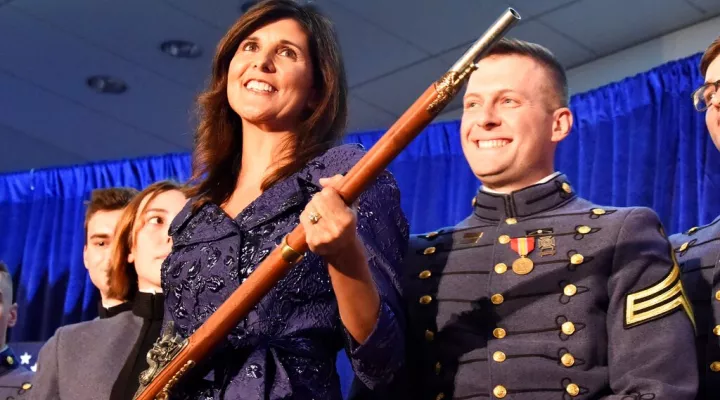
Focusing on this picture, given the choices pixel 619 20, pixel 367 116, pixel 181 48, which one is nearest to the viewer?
pixel 619 20

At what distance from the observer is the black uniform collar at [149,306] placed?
2.28 metres

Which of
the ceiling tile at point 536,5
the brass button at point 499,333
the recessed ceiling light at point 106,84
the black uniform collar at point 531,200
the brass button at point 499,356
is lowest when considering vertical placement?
the brass button at point 499,356

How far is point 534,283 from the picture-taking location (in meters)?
1.68

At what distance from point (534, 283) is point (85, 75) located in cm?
348

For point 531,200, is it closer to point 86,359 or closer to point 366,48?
point 86,359

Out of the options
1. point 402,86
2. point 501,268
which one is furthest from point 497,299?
point 402,86

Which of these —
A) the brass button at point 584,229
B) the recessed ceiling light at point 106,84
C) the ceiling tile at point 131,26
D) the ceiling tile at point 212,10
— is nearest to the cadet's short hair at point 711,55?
the brass button at point 584,229

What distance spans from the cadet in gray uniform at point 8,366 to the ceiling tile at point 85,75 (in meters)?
1.62

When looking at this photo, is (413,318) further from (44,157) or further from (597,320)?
(44,157)

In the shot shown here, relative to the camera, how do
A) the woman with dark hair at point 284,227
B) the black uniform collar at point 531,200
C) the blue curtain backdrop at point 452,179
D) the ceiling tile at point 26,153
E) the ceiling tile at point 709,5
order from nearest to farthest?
the woman with dark hair at point 284,227, the black uniform collar at point 531,200, the blue curtain backdrop at point 452,179, the ceiling tile at point 709,5, the ceiling tile at point 26,153

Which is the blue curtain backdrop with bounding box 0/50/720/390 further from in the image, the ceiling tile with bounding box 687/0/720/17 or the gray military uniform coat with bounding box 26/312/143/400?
the gray military uniform coat with bounding box 26/312/143/400

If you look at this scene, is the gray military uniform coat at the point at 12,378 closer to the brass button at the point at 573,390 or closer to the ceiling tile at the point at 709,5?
the brass button at the point at 573,390

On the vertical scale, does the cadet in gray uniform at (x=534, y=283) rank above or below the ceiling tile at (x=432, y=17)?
below

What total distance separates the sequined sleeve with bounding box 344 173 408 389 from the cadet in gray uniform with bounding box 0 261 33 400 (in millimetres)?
1464
